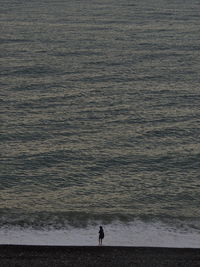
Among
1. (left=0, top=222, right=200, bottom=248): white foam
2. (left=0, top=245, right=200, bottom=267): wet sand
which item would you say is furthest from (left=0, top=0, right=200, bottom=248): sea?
(left=0, top=245, right=200, bottom=267): wet sand

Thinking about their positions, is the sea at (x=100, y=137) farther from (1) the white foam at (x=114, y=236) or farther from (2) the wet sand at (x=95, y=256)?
(2) the wet sand at (x=95, y=256)

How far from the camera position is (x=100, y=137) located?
7031 centimetres

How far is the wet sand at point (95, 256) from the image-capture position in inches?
1580

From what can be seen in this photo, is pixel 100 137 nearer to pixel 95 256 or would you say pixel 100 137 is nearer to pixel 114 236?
pixel 114 236

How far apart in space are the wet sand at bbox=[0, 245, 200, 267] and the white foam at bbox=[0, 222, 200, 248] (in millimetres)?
2561

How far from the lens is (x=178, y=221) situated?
169 ft

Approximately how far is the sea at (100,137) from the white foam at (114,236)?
3.3 inches

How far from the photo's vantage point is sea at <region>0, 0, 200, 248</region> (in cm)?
5075

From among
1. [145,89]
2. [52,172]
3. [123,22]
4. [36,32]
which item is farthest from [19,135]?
[123,22]

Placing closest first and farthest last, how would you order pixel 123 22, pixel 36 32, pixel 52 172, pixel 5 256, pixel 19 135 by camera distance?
pixel 5 256 → pixel 52 172 → pixel 19 135 → pixel 36 32 → pixel 123 22

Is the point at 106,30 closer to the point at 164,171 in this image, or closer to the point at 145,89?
the point at 145,89

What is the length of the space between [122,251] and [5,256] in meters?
8.57

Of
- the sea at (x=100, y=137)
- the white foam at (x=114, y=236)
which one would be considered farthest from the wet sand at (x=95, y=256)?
the sea at (x=100, y=137)

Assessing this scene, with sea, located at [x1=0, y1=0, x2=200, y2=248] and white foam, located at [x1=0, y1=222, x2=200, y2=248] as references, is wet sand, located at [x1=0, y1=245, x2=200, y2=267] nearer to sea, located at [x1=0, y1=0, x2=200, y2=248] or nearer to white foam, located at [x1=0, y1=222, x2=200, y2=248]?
white foam, located at [x1=0, y1=222, x2=200, y2=248]
